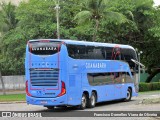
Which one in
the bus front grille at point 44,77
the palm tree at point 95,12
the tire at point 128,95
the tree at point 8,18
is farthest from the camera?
the tree at point 8,18

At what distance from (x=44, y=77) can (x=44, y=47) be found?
149cm

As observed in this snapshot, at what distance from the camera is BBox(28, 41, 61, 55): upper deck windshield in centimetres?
2220

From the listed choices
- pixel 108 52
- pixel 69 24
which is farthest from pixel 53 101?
pixel 69 24

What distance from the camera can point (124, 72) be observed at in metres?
28.9

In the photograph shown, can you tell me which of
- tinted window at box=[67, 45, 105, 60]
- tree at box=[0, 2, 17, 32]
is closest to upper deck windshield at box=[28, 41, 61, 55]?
tinted window at box=[67, 45, 105, 60]

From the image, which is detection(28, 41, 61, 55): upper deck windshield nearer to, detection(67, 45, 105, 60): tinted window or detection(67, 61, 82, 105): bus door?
detection(67, 45, 105, 60): tinted window

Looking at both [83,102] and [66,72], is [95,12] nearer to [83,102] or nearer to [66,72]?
[83,102]

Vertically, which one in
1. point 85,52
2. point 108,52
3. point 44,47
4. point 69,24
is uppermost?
point 69,24

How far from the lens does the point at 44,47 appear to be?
73.4ft

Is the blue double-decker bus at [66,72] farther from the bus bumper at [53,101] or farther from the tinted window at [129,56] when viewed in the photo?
the tinted window at [129,56]

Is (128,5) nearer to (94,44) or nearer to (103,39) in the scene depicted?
(103,39)

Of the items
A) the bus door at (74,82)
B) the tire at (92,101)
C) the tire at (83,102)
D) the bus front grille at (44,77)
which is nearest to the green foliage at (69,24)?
the tire at (92,101)

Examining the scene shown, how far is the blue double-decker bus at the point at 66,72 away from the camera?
22109 mm

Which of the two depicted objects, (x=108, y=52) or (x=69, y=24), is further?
(x=69, y=24)
